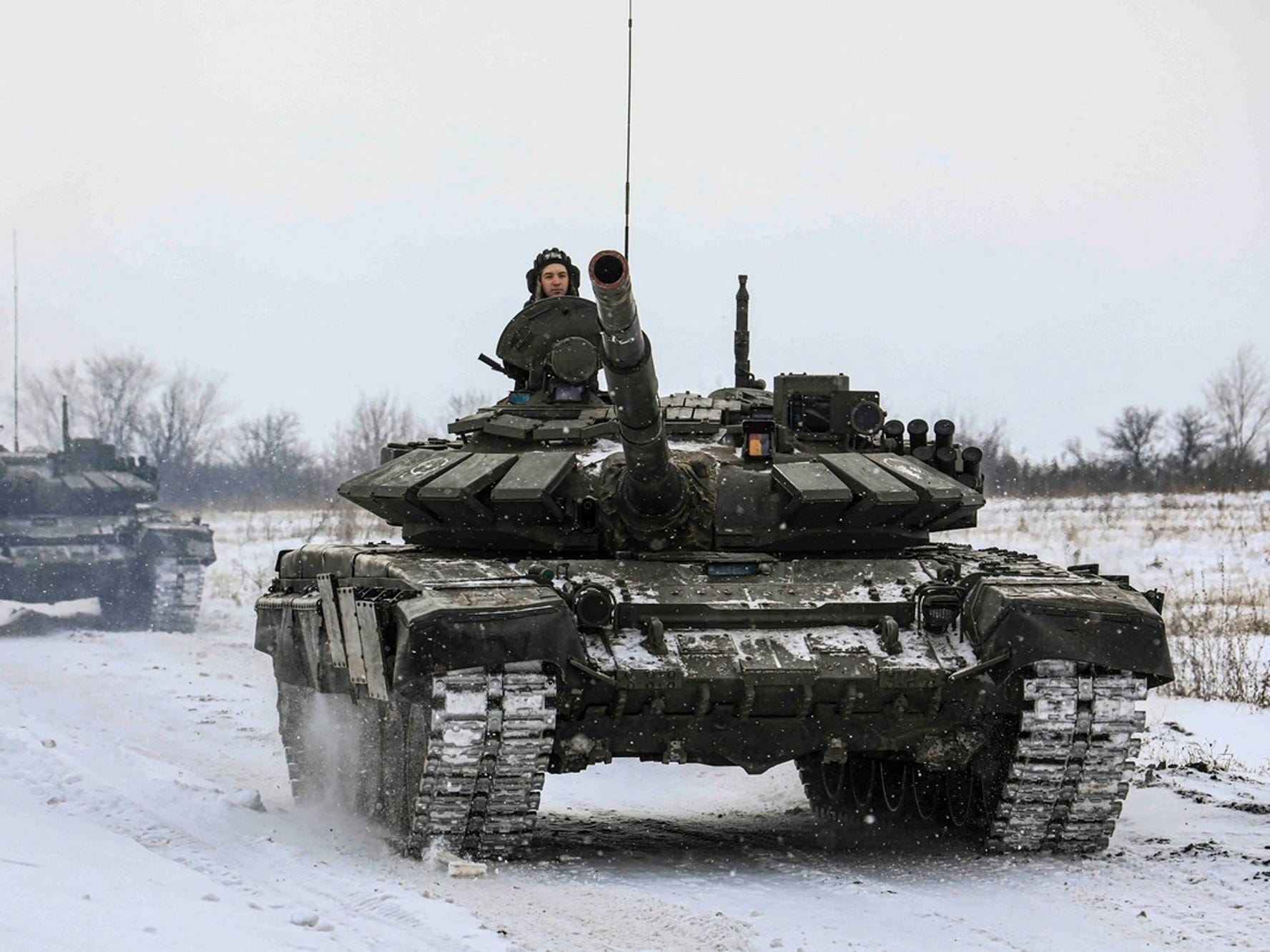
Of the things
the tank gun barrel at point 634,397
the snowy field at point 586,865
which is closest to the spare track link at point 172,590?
the snowy field at point 586,865

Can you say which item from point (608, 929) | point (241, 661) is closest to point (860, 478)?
point (608, 929)

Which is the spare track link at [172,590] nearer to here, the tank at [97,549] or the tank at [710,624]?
the tank at [97,549]

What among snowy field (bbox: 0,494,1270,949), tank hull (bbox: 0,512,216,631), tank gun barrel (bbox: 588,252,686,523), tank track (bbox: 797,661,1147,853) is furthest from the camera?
tank hull (bbox: 0,512,216,631)

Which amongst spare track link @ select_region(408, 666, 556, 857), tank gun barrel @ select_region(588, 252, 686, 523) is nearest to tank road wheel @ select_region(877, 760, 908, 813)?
tank gun barrel @ select_region(588, 252, 686, 523)

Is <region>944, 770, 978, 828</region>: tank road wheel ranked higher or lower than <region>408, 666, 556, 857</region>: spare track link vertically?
lower

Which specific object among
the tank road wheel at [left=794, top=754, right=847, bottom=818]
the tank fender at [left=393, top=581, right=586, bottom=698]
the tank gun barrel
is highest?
the tank gun barrel

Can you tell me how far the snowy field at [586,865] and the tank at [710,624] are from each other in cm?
52

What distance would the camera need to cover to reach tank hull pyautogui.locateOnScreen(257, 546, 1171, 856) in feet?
35.0

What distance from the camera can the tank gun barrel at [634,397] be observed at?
982 cm

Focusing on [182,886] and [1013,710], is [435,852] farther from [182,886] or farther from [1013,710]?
[1013,710]

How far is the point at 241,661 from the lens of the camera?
23.8 metres

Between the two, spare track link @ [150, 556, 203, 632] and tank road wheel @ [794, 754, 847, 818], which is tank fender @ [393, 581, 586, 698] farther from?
spare track link @ [150, 556, 203, 632]

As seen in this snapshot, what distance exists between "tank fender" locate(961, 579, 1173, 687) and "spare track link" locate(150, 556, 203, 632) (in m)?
18.7

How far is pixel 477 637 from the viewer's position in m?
10.5
